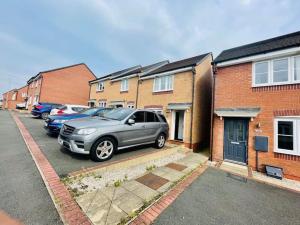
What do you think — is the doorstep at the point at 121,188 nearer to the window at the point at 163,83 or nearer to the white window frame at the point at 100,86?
the window at the point at 163,83

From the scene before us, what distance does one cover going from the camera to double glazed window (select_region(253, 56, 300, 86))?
6973mm

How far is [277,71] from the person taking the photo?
7.41 meters

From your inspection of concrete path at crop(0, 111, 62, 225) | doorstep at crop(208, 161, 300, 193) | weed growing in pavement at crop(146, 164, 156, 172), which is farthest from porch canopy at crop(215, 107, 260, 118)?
concrete path at crop(0, 111, 62, 225)

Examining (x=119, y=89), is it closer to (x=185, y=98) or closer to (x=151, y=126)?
(x=185, y=98)

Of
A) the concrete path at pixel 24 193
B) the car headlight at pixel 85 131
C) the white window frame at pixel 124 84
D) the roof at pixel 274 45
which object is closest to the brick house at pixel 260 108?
the roof at pixel 274 45

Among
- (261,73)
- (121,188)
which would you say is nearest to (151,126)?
(121,188)

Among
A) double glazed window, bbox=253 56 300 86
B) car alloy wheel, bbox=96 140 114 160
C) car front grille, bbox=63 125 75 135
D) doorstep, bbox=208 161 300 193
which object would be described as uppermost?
double glazed window, bbox=253 56 300 86

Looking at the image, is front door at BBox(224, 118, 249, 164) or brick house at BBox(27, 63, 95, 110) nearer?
front door at BBox(224, 118, 249, 164)

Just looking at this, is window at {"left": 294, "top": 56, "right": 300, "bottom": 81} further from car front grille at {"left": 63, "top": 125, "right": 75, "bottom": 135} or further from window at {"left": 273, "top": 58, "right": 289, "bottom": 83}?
car front grille at {"left": 63, "top": 125, "right": 75, "bottom": 135}

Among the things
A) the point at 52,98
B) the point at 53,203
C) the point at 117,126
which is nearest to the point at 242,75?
the point at 117,126

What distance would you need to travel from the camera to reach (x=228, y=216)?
11.7 ft

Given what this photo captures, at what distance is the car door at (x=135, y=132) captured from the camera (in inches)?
251

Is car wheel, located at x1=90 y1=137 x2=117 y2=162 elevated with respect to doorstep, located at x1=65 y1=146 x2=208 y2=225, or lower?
elevated

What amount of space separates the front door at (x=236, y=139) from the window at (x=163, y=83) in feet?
16.3
